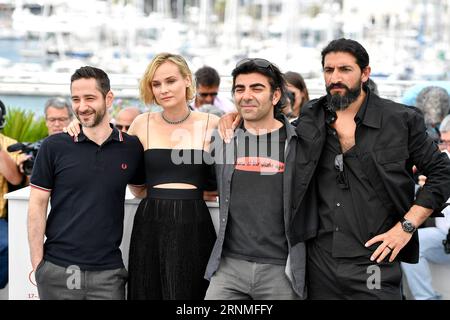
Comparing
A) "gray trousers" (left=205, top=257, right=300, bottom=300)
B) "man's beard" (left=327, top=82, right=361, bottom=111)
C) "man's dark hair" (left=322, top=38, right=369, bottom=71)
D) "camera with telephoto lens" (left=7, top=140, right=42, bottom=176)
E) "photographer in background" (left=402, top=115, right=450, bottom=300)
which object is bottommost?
"photographer in background" (left=402, top=115, right=450, bottom=300)

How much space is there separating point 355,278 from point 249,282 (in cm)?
55

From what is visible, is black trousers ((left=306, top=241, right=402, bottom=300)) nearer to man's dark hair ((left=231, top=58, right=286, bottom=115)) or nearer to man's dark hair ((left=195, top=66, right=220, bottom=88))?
man's dark hair ((left=231, top=58, right=286, bottom=115))

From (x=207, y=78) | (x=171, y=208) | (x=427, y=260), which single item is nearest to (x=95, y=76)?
(x=171, y=208)

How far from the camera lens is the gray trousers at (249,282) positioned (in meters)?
4.08

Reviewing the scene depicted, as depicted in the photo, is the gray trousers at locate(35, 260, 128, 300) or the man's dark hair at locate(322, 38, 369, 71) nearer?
the man's dark hair at locate(322, 38, 369, 71)

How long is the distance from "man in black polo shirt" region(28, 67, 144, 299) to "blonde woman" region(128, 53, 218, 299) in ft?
0.42

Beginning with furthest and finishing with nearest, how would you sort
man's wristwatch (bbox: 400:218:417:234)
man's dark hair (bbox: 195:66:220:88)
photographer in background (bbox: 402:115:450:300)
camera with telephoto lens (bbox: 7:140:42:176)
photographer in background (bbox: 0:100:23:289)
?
1. man's dark hair (bbox: 195:66:220:88)
2. camera with telephoto lens (bbox: 7:140:42:176)
3. photographer in background (bbox: 0:100:23:289)
4. photographer in background (bbox: 402:115:450:300)
5. man's wristwatch (bbox: 400:218:417:234)

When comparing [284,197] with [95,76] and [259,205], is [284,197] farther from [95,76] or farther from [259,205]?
[95,76]

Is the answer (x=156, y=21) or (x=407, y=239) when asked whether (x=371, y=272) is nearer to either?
(x=407, y=239)

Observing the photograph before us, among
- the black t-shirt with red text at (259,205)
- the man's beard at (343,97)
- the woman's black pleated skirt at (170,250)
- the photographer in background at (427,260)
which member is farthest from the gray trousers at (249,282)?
the photographer in background at (427,260)

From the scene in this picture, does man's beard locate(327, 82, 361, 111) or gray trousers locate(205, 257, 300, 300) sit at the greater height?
man's beard locate(327, 82, 361, 111)

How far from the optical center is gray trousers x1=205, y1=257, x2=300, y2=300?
4.08 metres

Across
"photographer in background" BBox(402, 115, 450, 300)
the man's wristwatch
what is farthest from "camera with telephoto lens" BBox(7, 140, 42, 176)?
the man's wristwatch

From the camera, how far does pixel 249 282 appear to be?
4090 millimetres
